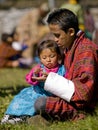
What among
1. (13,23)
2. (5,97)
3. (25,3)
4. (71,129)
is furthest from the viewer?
(25,3)

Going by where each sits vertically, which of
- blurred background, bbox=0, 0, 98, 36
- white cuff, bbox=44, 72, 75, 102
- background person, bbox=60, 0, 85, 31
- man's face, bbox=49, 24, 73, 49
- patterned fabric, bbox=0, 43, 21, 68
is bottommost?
blurred background, bbox=0, 0, 98, 36

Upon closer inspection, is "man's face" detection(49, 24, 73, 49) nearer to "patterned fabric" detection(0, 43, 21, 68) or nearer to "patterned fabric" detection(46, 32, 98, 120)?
"patterned fabric" detection(46, 32, 98, 120)

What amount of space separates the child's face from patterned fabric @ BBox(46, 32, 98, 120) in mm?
123

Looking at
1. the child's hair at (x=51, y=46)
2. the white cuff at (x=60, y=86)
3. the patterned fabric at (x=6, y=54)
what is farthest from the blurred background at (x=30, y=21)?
the white cuff at (x=60, y=86)

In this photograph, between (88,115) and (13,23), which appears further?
(13,23)

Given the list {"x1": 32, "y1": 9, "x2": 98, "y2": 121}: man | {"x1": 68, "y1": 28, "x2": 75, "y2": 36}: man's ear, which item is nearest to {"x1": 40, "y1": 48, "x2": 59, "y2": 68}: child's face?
{"x1": 32, "y1": 9, "x2": 98, "y2": 121}: man

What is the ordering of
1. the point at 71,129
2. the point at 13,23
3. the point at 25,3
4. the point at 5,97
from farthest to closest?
the point at 25,3, the point at 13,23, the point at 5,97, the point at 71,129

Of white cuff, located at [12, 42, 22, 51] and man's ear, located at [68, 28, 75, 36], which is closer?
man's ear, located at [68, 28, 75, 36]

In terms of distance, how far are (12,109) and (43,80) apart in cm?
49

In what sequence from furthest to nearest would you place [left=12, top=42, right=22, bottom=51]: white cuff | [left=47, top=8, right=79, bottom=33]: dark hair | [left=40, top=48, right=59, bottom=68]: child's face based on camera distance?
1. [left=12, top=42, right=22, bottom=51]: white cuff
2. [left=40, top=48, right=59, bottom=68]: child's face
3. [left=47, top=8, right=79, bottom=33]: dark hair

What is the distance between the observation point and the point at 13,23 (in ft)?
61.4

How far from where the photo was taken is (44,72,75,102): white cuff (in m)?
5.16

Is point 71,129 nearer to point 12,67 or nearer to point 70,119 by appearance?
point 70,119

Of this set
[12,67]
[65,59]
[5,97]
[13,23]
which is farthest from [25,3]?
[65,59]
